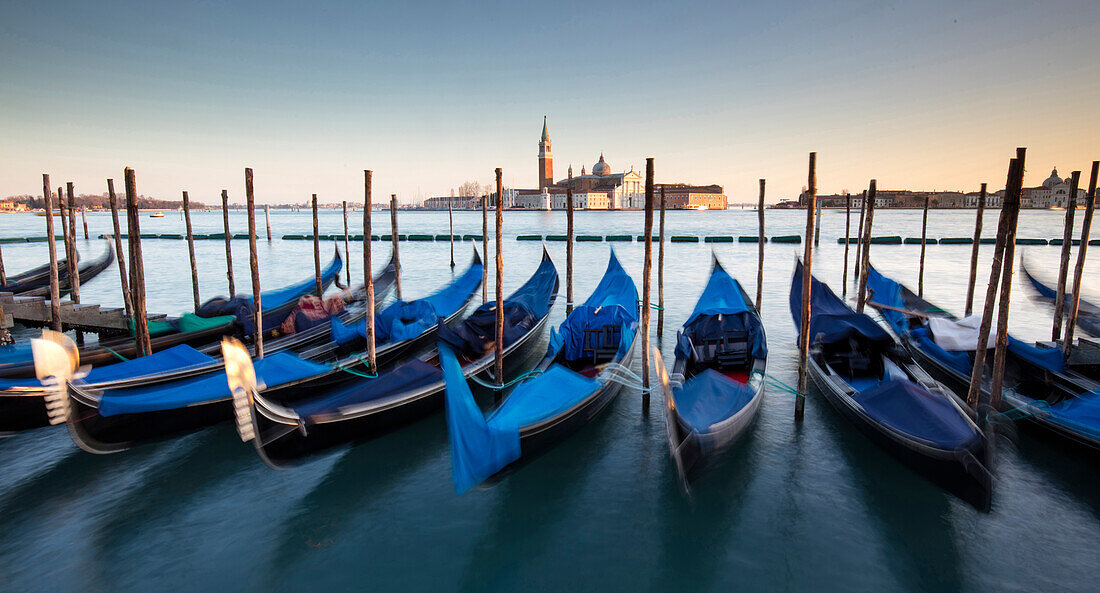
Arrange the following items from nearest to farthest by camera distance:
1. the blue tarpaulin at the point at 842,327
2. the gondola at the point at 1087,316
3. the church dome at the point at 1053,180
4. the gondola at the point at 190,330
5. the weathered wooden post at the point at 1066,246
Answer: the blue tarpaulin at the point at 842,327 < the weathered wooden post at the point at 1066,246 < the gondola at the point at 190,330 < the gondola at the point at 1087,316 < the church dome at the point at 1053,180

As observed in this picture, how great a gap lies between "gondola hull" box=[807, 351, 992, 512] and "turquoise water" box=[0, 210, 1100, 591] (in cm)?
34

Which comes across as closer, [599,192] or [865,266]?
[865,266]

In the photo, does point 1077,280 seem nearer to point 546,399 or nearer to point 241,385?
point 546,399

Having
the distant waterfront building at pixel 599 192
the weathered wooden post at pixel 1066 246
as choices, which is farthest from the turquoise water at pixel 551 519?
the distant waterfront building at pixel 599 192

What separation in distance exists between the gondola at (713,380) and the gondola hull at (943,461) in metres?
0.85

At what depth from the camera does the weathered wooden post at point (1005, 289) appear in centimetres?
375

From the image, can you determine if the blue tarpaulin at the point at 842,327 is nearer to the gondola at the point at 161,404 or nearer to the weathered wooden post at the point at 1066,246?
the weathered wooden post at the point at 1066,246

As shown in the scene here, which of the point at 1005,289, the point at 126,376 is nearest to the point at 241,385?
the point at 126,376

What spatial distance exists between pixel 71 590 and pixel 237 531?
31.9 inches

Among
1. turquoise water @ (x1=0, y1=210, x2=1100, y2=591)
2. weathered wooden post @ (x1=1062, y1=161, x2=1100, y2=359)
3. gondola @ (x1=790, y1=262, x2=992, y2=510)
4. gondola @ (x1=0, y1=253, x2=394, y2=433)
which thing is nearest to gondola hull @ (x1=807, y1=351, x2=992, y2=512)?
gondola @ (x1=790, y1=262, x2=992, y2=510)

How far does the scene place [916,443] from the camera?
3338 millimetres

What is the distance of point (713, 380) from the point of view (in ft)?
14.4

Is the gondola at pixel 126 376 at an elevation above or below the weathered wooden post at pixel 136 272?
below

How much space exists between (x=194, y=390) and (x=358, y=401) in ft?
4.73
